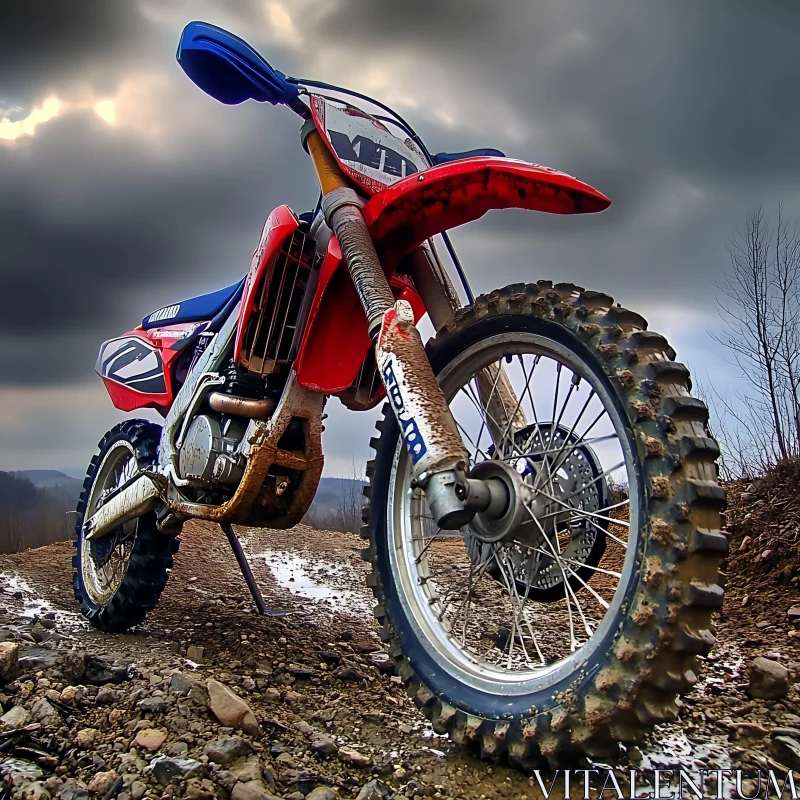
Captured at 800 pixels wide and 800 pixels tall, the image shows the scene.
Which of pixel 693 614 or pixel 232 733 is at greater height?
pixel 693 614

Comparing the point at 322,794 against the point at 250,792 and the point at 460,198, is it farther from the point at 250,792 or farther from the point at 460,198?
the point at 460,198

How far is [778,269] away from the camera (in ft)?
26.5

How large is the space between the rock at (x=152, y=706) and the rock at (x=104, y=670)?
1.38ft

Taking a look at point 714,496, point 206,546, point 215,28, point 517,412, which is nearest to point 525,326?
point 517,412

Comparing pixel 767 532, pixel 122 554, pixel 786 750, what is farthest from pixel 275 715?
pixel 767 532

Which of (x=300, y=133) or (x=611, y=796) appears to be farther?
(x=300, y=133)

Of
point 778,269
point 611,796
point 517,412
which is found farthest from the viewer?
point 778,269

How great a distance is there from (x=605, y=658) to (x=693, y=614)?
246 millimetres

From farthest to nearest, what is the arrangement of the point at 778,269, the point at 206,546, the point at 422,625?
the point at 778,269 → the point at 206,546 → the point at 422,625

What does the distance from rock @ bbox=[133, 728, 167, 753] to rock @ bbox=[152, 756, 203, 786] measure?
5.6 inches

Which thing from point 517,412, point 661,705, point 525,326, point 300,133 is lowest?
point 661,705

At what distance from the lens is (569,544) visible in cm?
240

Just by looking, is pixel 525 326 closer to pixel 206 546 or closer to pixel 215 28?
pixel 215 28

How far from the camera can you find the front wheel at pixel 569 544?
1.69m
